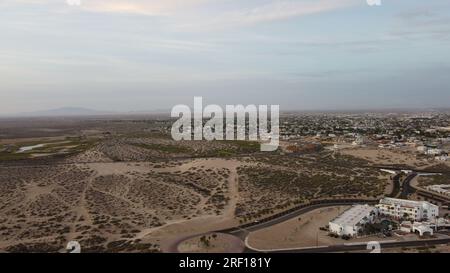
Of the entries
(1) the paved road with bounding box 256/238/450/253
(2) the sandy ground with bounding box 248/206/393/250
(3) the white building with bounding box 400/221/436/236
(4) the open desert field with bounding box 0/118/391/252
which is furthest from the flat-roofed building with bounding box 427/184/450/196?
(2) the sandy ground with bounding box 248/206/393/250

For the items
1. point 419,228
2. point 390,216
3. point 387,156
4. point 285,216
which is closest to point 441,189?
point 390,216

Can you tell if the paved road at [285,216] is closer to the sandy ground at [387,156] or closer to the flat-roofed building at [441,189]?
the flat-roofed building at [441,189]

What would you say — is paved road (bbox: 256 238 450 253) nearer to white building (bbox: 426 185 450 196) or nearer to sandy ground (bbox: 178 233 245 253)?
sandy ground (bbox: 178 233 245 253)

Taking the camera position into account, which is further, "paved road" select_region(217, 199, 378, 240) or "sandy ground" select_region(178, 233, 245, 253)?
"paved road" select_region(217, 199, 378, 240)

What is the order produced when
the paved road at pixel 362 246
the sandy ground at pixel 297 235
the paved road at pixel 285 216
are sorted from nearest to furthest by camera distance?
the paved road at pixel 362 246
the sandy ground at pixel 297 235
the paved road at pixel 285 216

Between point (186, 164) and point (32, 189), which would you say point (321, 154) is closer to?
point (186, 164)

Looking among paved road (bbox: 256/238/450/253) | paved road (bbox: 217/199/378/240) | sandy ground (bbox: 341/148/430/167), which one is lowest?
paved road (bbox: 256/238/450/253)

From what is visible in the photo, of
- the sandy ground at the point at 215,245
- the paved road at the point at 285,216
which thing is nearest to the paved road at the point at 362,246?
the sandy ground at the point at 215,245

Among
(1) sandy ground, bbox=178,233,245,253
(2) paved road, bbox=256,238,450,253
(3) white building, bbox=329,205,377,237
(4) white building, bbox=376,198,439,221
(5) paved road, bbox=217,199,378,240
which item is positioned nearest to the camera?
(1) sandy ground, bbox=178,233,245,253
